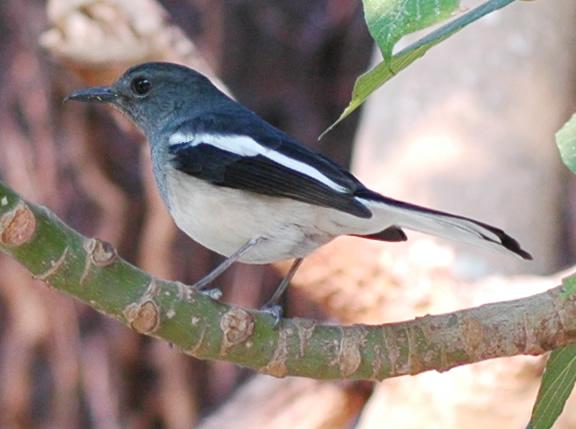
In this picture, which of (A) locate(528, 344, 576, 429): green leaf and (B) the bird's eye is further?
(B) the bird's eye

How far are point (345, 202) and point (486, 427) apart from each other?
0.96 m

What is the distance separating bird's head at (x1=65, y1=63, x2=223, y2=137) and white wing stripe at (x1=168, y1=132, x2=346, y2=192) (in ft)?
0.52

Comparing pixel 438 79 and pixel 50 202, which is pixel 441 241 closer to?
pixel 438 79

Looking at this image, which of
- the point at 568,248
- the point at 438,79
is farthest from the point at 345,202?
the point at 568,248

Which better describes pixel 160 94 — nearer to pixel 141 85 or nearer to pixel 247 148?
pixel 141 85

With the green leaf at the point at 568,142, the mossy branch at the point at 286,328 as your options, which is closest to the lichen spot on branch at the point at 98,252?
the mossy branch at the point at 286,328

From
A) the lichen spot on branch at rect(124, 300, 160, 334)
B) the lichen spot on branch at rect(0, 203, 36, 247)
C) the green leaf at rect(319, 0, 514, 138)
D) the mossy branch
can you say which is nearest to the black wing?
the mossy branch

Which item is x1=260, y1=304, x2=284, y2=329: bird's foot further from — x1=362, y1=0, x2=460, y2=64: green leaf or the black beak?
the black beak

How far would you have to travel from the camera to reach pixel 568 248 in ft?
12.6

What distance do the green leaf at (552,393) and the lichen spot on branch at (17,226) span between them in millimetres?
589

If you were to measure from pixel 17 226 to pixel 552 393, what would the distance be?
61cm

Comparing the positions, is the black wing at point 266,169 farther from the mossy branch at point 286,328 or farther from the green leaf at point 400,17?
the green leaf at point 400,17

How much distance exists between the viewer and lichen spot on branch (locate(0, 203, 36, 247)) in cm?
121

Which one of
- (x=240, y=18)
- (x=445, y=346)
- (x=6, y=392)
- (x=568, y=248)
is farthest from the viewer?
(x=240, y=18)
